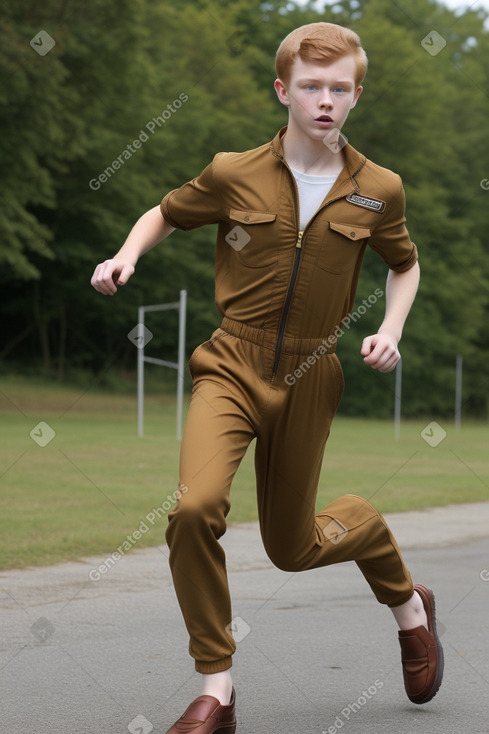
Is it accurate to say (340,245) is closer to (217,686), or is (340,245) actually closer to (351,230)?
(351,230)

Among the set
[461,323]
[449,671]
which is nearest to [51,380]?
[461,323]

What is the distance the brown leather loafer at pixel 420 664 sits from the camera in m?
4.51

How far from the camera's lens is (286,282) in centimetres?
394

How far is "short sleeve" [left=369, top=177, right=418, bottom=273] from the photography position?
4152 millimetres

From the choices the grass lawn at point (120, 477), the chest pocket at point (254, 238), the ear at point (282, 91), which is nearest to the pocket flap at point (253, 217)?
the chest pocket at point (254, 238)

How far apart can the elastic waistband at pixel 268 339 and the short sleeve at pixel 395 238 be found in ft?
1.45

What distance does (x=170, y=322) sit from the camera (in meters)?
42.5

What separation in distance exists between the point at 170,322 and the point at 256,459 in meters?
38.6

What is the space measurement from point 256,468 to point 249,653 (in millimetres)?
1597

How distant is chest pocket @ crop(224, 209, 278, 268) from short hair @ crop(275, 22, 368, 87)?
49 cm
